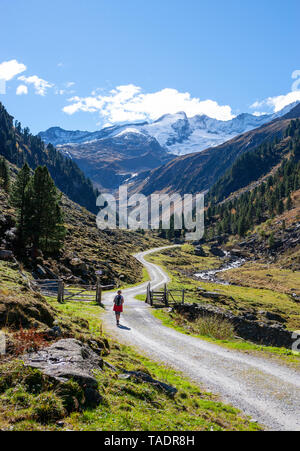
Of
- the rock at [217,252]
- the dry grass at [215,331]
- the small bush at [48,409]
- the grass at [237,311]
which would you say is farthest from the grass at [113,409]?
the rock at [217,252]

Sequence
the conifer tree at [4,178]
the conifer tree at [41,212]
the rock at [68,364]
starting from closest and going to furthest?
1. the rock at [68,364]
2. the conifer tree at [41,212]
3. the conifer tree at [4,178]

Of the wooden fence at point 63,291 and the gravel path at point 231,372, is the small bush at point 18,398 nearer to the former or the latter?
the gravel path at point 231,372

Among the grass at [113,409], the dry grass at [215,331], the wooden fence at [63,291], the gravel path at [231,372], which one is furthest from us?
the wooden fence at [63,291]

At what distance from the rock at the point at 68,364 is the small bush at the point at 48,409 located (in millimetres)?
575

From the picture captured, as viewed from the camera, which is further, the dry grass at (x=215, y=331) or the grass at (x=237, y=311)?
the dry grass at (x=215, y=331)

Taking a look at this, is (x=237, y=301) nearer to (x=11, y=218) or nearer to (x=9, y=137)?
(x=11, y=218)

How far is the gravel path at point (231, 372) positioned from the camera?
9.96m

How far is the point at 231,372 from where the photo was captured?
13.8 metres

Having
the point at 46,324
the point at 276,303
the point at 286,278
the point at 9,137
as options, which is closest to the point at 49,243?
the point at 46,324

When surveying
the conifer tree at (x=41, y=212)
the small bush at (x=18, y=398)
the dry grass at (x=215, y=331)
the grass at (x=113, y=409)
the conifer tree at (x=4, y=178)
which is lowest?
the dry grass at (x=215, y=331)

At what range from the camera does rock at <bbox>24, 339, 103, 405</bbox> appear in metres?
7.82

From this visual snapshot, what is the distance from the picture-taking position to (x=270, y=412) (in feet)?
32.2

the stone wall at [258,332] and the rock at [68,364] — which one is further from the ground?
the rock at [68,364]
